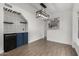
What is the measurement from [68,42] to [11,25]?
15.6 ft

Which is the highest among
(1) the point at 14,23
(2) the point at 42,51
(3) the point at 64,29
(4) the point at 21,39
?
(1) the point at 14,23

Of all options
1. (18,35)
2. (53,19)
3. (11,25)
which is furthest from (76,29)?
(11,25)

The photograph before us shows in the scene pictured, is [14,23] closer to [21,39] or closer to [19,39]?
[19,39]

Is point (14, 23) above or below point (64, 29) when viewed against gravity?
above

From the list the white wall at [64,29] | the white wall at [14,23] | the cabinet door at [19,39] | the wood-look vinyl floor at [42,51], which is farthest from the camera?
the white wall at [64,29]

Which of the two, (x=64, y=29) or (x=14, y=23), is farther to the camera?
(x=64, y=29)

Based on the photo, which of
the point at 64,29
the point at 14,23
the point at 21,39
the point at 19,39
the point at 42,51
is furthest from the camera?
the point at 64,29

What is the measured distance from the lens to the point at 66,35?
6.64 m

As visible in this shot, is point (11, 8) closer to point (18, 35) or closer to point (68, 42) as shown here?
Result: point (18, 35)

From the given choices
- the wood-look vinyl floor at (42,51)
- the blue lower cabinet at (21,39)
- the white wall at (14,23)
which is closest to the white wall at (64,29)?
the wood-look vinyl floor at (42,51)

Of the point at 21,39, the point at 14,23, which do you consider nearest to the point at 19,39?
the point at 21,39

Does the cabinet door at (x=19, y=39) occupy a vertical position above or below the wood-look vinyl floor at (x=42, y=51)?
above

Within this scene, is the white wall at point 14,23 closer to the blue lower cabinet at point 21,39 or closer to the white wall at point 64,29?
the blue lower cabinet at point 21,39

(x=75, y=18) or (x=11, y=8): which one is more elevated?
(x=11, y=8)
